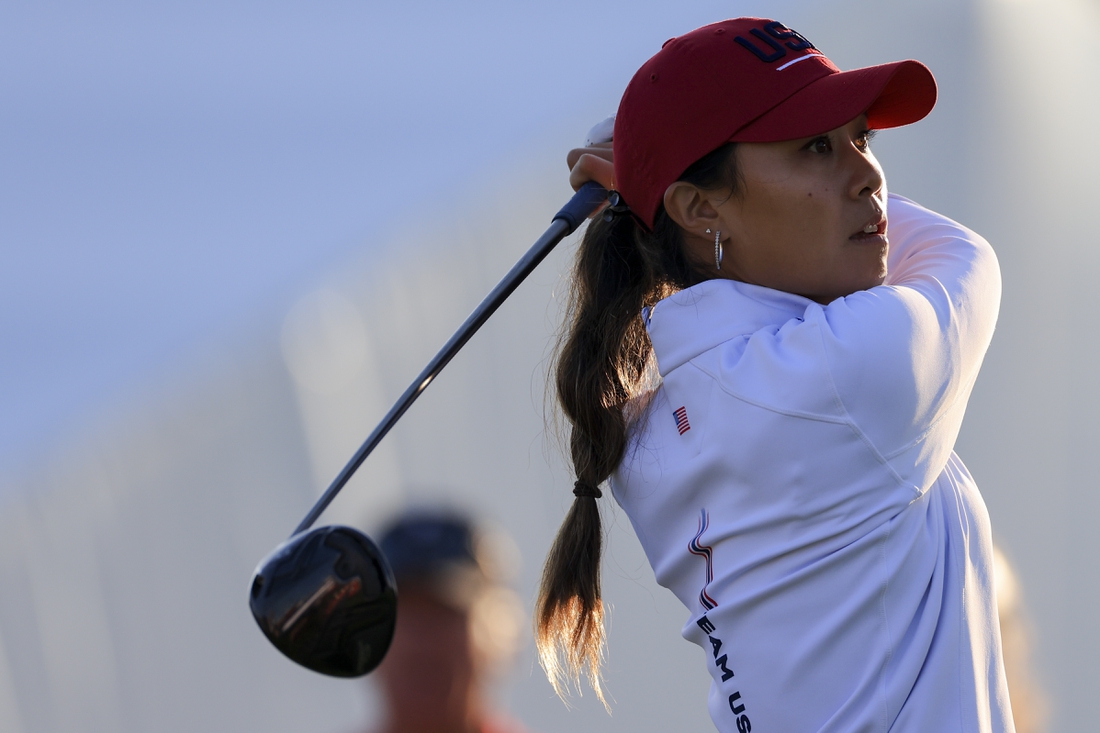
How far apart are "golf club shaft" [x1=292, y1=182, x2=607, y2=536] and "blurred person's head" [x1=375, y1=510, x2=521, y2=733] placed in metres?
0.57

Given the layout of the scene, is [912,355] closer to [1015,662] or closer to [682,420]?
[682,420]

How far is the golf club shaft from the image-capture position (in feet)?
3.38

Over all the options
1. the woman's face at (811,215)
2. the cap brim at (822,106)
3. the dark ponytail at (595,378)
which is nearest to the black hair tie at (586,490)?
the dark ponytail at (595,378)

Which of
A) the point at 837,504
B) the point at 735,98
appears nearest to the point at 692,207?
the point at 735,98

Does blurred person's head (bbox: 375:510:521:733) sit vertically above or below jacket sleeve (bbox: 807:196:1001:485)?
below

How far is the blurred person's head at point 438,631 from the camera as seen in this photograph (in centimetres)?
159

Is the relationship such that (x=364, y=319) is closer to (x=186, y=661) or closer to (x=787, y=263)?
(x=186, y=661)

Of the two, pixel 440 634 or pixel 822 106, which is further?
pixel 440 634

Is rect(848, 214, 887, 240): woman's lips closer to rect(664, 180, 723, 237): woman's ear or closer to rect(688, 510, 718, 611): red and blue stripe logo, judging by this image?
rect(664, 180, 723, 237): woman's ear

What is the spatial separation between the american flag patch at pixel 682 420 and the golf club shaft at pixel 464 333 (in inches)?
8.8

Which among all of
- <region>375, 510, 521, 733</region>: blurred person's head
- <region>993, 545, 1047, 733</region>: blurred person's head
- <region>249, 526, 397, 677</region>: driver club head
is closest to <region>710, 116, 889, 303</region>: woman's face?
<region>249, 526, 397, 677</region>: driver club head

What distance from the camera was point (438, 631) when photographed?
1.62 meters

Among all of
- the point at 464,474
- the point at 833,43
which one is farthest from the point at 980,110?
the point at 464,474

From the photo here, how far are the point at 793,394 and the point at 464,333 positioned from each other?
370 mm
